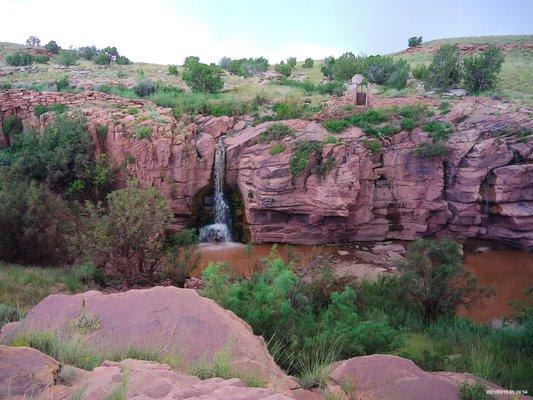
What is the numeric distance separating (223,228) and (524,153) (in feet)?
40.9

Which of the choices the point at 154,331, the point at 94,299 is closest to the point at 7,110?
the point at 94,299

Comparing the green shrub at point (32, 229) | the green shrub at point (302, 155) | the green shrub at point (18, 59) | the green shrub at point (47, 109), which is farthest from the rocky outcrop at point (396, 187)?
the green shrub at point (18, 59)

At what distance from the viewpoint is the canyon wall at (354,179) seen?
1584 centimetres

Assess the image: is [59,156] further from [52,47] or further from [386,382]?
[52,47]

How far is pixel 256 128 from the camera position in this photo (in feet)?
58.7

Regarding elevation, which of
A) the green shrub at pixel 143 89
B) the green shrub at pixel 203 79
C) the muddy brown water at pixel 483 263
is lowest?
the muddy brown water at pixel 483 263

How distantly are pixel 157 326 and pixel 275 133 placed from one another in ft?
44.0

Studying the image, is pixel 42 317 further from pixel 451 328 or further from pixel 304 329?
pixel 451 328

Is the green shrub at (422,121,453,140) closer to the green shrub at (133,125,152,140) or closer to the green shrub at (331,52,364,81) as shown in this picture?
the green shrub at (133,125,152,140)

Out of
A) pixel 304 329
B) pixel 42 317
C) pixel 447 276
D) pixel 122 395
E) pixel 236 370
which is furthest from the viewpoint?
pixel 447 276

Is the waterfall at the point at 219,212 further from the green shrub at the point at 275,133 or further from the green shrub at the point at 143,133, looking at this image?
the green shrub at the point at 143,133

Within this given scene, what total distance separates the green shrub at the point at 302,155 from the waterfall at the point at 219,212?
129 inches

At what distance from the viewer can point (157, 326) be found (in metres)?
4.32

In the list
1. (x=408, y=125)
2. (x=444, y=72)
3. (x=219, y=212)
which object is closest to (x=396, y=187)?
(x=408, y=125)
